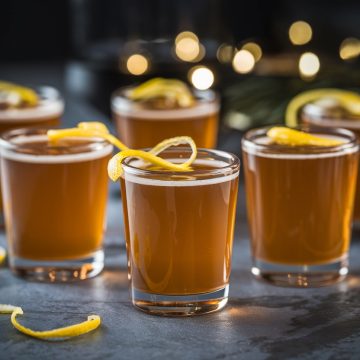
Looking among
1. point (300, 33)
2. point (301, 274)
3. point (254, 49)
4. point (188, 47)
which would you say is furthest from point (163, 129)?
point (300, 33)

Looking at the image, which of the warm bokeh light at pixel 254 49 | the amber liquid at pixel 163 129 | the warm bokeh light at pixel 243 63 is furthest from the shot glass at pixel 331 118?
the warm bokeh light at pixel 254 49

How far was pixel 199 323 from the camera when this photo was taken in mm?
1724

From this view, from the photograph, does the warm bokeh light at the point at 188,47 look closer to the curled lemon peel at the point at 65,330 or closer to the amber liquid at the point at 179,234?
the amber liquid at the point at 179,234

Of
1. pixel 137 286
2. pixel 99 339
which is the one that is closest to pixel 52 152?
pixel 137 286

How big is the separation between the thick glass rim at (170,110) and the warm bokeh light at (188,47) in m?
1.40

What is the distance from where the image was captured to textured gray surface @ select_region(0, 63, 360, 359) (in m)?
1.59

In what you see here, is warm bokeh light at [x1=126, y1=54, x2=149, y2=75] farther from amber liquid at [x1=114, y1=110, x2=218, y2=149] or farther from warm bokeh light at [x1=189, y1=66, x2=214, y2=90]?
amber liquid at [x1=114, y1=110, x2=218, y2=149]

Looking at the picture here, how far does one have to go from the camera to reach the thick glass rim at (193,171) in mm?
1718

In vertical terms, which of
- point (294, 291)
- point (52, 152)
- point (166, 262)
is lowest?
point (294, 291)

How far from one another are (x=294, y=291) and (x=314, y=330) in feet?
0.76

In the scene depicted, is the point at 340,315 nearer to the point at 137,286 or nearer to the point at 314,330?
the point at 314,330

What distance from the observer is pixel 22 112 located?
2473 millimetres

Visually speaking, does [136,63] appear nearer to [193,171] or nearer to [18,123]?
[18,123]

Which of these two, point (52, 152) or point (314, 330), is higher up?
point (52, 152)
